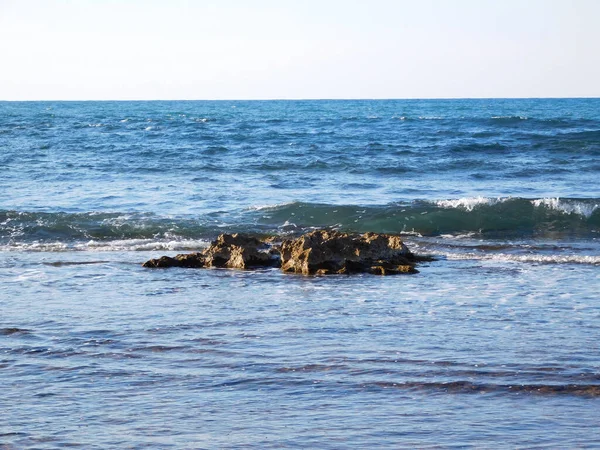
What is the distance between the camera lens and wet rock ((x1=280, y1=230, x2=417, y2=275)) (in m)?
11.3

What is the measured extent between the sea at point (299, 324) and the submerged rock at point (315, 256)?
29cm

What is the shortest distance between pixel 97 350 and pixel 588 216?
39.3ft

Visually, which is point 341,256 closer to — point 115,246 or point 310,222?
point 115,246

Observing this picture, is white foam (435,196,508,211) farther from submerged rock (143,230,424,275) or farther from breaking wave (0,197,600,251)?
submerged rock (143,230,424,275)

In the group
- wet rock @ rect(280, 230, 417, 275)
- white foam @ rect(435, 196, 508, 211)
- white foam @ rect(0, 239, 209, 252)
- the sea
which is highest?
white foam @ rect(435, 196, 508, 211)

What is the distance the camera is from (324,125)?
45.1 metres

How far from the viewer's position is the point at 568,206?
57.1ft

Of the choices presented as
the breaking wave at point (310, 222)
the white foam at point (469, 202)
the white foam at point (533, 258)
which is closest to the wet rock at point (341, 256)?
the white foam at point (533, 258)

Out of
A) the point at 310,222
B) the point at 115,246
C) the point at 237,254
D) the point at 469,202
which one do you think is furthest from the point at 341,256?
the point at 469,202

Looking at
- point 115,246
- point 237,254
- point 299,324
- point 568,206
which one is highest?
point 568,206

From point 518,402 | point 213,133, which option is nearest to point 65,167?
point 213,133

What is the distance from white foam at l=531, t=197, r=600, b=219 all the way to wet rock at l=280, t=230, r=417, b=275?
655 centimetres

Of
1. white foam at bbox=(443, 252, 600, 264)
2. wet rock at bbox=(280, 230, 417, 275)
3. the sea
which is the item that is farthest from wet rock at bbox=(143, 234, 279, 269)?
white foam at bbox=(443, 252, 600, 264)

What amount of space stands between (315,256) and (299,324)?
120 inches
